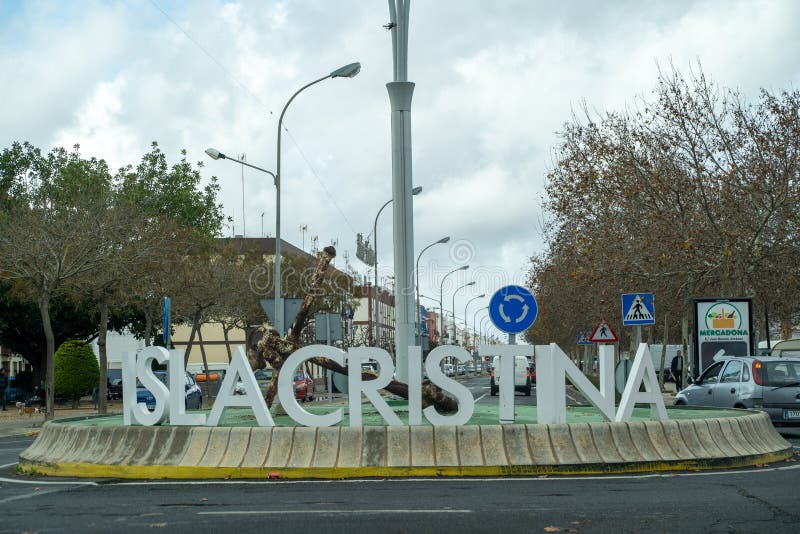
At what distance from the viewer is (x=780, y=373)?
754 inches

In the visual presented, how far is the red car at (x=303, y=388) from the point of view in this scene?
41.7 metres

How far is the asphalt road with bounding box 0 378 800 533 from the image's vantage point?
8297 millimetres

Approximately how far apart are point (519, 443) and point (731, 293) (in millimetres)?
23254

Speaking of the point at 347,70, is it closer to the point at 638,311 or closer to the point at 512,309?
the point at 638,311

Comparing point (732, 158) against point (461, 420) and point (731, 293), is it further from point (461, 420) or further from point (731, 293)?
point (461, 420)

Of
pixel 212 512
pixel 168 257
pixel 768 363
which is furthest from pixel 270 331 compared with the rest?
pixel 168 257

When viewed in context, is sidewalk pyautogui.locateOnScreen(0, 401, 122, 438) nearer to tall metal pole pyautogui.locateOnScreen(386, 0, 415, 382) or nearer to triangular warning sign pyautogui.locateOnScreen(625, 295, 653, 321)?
tall metal pole pyautogui.locateOnScreen(386, 0, 415, 382)

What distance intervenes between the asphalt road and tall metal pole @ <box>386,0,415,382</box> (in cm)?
403

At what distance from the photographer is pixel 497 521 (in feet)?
27.7

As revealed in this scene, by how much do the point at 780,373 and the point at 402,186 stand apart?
8.43 m

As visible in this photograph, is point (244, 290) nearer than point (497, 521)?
No

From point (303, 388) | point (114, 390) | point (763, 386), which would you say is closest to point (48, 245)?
point (303, 388)

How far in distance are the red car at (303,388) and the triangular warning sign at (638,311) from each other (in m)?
21.5

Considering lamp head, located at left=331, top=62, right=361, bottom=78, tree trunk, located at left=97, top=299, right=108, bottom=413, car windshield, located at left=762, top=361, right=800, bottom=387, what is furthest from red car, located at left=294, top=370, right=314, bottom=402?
car windshield, located at left=762, top=361, right=800, bottom=387
